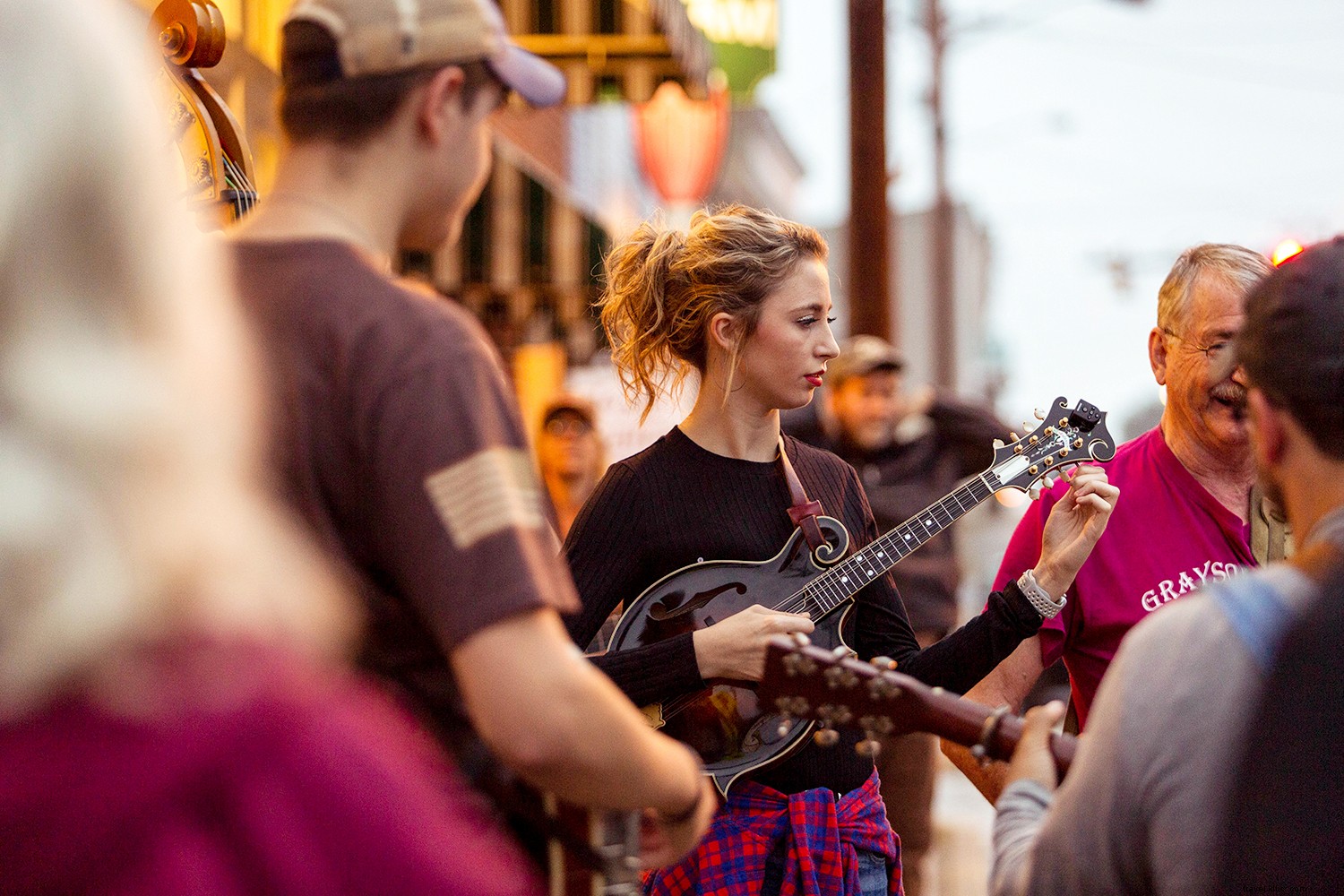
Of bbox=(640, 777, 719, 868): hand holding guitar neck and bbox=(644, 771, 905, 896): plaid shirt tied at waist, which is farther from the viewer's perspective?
bbox=(644, 771, 905, 896): plaid shirt tied at waist

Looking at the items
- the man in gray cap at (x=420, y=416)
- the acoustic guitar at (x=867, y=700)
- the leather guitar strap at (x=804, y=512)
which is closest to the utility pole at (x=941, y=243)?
the leather guitar strap at (x=804, y=512)

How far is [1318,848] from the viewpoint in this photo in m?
1.46

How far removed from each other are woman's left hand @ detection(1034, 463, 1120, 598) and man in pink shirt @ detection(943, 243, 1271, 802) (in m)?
0.11

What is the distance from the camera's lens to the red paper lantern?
14.1 m

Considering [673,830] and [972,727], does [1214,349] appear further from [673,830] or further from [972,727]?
[673,830]

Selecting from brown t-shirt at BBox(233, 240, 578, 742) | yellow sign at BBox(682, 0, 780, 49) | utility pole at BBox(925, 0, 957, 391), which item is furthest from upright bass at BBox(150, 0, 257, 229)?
utility pole at BBox(925, 0, 957, 391)

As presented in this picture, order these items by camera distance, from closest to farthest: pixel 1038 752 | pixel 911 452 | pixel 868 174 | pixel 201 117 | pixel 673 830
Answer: pixel 673 830 → pixel 1038 752 → pixel 201 117 → pixel 911 452 → pixel 868 174

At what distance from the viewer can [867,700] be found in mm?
2199

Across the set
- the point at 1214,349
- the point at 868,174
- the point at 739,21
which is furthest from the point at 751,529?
the point at 739,21

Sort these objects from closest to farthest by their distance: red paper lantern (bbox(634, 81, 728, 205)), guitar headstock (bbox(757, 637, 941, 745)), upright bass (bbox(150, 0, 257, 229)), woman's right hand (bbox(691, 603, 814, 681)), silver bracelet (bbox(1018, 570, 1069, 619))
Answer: guitar headstock (bbox(757, 637, 941, 745)) → upright bass (bbox(150, 0, 257, 229)) → woman's right hand (bbox(691, 603, 814, 681)) → silver bracelet (bbox(1018, 570, 1069, 619)) → red paper lantern (bbox(634, 81, 728, 205))

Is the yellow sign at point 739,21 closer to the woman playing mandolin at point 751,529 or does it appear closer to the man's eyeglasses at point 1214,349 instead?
the woman playing mandolin at point 751,529

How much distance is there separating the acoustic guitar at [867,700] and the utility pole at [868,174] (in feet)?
24.3

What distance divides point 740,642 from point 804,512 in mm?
372

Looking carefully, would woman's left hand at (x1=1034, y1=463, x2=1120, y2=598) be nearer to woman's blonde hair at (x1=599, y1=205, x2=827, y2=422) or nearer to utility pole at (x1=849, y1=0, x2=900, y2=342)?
woman's blonde hair at (x1=599, y1=205, x2=827, y2=422)
